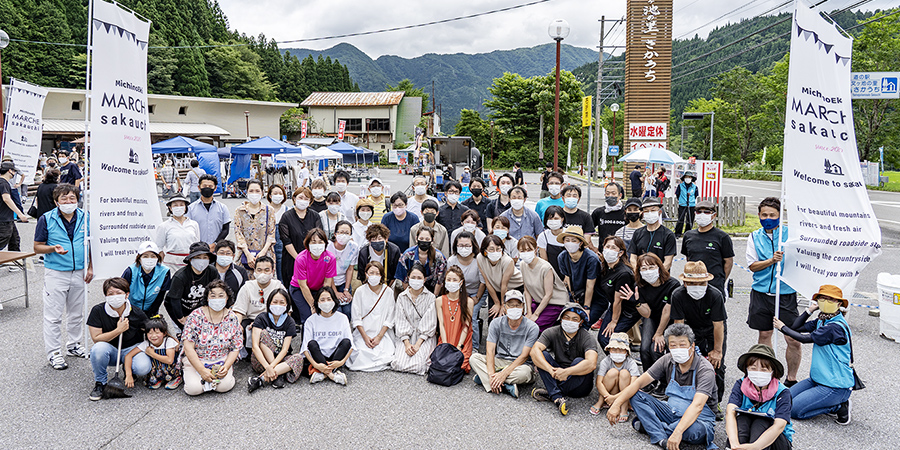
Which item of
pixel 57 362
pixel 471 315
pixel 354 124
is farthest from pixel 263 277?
pixel 354 124

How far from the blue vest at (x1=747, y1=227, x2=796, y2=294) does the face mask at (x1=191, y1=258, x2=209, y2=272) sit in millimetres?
5663

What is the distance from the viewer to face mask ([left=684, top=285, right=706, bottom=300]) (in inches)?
199

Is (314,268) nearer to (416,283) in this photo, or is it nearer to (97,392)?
(416,283)

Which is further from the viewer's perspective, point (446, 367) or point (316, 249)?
point (316, 249)

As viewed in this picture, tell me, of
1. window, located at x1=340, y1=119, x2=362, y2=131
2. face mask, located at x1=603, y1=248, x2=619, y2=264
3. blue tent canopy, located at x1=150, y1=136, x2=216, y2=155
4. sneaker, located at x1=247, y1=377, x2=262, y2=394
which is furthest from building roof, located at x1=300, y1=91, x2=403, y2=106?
sneaker, located at x1=247, y1=377, x2=262, y2=394

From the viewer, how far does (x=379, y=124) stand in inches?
2768

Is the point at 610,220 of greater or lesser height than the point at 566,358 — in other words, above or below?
above

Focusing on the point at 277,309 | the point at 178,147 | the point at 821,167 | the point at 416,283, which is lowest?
the point at 277,309

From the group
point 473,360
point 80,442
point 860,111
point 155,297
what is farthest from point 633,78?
point 860,111

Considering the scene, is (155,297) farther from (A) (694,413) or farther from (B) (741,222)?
(B) (741,222)

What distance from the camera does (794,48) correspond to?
5242mm

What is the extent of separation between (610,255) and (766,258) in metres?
1.54

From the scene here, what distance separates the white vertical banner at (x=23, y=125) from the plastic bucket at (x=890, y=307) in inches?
588

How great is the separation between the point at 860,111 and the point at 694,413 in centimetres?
4306
